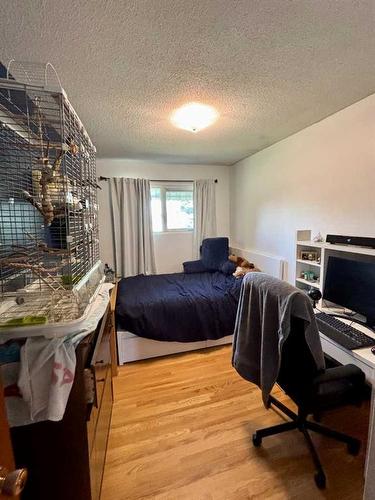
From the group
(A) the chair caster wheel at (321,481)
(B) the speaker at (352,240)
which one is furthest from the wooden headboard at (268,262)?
(A) the chair caster wheel at (321,481)

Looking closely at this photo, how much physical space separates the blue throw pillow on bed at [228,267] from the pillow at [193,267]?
43cm

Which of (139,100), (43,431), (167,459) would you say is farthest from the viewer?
(139,100)

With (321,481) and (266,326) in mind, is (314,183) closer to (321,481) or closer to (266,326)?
(266,326)

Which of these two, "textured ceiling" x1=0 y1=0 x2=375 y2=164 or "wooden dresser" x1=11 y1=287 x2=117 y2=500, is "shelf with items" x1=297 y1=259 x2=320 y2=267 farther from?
"wooden dresser" x1=11 y1=287 x2=117 y2=500

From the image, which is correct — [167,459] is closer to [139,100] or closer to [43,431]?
[43,431]

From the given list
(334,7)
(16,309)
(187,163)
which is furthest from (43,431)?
(187,163)

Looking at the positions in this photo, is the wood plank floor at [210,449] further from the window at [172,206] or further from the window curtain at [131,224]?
the window at [172,206]

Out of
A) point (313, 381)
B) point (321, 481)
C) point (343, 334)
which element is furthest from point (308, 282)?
point (321, 481)

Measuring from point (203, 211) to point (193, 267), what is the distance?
3.27 ft

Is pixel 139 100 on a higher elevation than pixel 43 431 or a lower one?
higher

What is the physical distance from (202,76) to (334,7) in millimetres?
756

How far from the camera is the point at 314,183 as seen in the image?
2.44 m

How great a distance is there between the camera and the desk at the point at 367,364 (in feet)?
3.59

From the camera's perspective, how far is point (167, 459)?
58.0 inches
